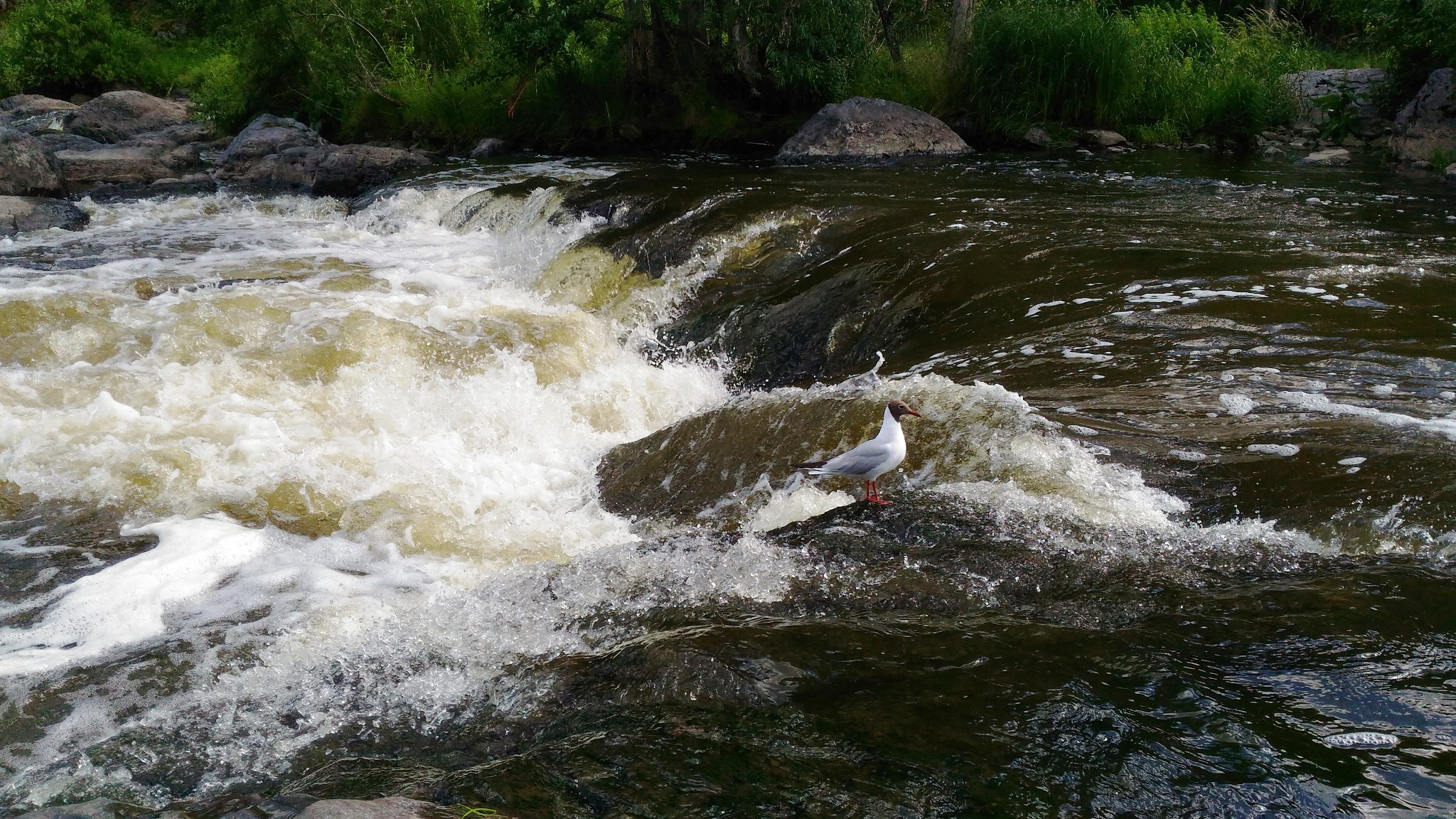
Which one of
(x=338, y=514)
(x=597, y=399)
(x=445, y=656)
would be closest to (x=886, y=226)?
(x=597, y=399)

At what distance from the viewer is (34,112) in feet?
93.7

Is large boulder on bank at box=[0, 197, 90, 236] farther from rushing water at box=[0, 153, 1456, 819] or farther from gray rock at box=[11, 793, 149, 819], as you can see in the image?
gray rock at box=[11, 793, 149, 819]

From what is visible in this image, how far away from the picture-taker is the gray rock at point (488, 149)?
20594mm

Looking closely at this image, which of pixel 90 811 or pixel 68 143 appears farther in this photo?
pixel 68 143

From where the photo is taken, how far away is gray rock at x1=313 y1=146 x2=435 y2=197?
→ 17.4 metres

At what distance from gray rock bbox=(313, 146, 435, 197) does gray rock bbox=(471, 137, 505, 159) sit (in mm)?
2503

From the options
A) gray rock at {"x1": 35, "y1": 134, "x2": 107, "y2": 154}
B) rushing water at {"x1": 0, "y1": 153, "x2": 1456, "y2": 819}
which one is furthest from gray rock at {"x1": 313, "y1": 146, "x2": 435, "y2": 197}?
rushing water at {"x1": 0, "y1": 153, "x2": 1456, "y2": 819}

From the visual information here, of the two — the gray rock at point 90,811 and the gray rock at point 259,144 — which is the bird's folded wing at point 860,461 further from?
the gray rock at point 259,144

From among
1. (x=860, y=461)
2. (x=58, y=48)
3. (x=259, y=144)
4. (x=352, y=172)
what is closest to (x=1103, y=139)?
(x=352, y=172)

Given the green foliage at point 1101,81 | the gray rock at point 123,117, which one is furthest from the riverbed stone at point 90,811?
the gray rock at point 123,117

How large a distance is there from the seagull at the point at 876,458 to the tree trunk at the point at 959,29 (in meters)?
15.4

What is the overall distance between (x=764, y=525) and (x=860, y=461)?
2.99 ft

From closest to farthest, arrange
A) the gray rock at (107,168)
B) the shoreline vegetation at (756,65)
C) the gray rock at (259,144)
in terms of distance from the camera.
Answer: the shoreline vegetation at (756,65) → the gray rock at (107,168) → the gray rock at (259,144)

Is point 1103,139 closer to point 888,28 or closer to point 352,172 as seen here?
point 888,28
